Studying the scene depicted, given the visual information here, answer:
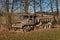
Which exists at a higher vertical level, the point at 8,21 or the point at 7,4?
the point at 7,4

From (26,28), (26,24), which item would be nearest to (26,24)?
(26,24)

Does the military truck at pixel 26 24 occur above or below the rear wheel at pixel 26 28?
above

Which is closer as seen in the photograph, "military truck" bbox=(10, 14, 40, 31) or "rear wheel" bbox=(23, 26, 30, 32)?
"rear wheel" bbox=(23, 26, 30, 32)

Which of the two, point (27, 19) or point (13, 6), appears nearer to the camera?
point (27, 19)

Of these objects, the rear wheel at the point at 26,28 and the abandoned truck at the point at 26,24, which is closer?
the rear wheel at the point at 26,28

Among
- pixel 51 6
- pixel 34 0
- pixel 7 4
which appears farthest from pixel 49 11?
pixel 7 4

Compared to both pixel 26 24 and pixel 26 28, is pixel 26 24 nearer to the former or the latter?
pixel 26 24

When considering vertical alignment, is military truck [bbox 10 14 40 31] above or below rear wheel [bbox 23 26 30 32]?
above

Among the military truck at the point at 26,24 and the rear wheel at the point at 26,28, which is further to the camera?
the military truck at the point at 26,24

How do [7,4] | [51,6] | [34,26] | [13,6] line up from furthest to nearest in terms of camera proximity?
[51,6]
[13,6]
[7,4]
[34,26]

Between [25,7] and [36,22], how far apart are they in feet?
19.1

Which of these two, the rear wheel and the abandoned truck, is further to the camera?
the abandoned truck

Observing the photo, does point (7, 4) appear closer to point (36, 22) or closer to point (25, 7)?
point (25, 7)

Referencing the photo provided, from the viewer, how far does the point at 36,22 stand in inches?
987
